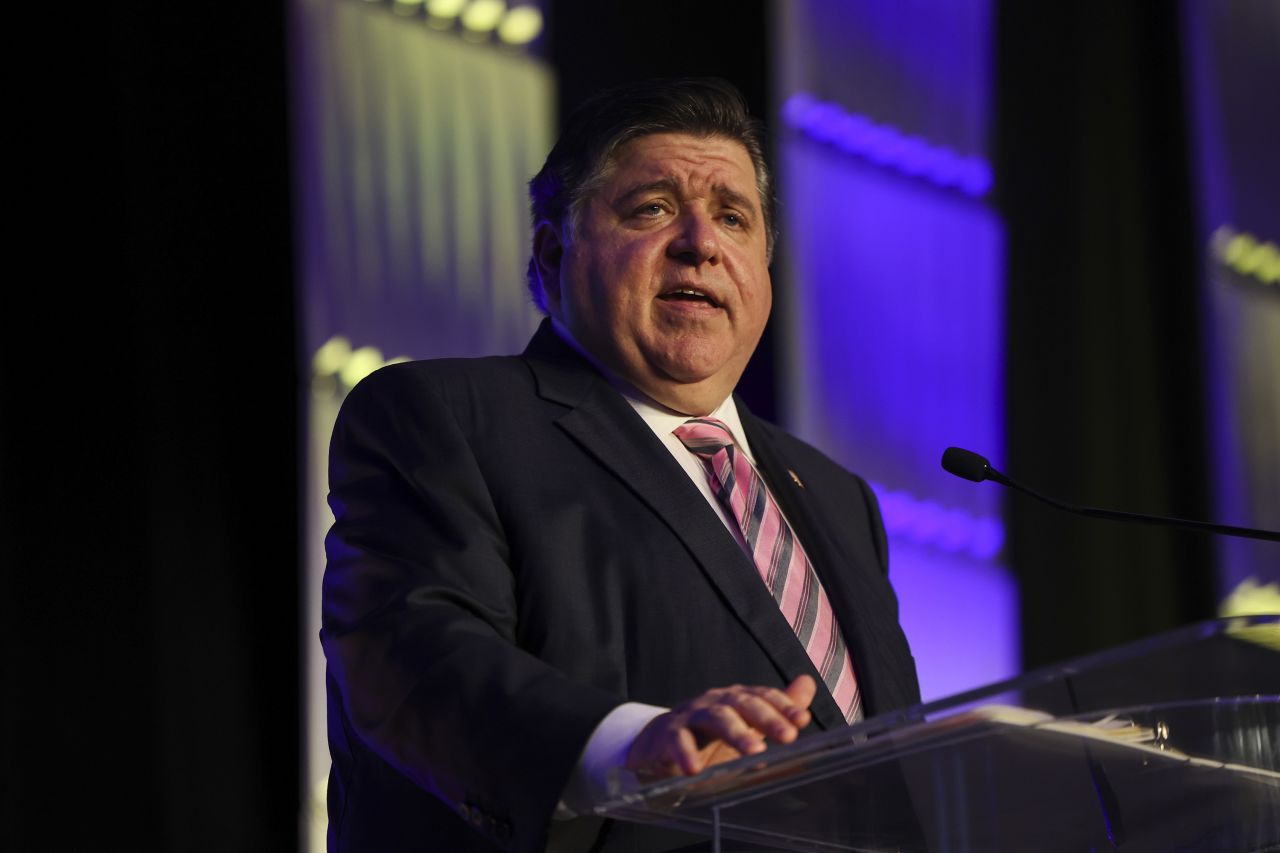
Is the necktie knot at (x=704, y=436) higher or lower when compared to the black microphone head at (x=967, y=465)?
higher

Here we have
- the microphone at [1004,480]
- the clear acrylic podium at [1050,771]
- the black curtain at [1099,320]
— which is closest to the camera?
the clear acrylic podium at [1050,771]

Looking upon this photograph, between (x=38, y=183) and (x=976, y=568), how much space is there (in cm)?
253

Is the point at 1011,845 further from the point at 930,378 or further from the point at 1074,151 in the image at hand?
the point at 1074,151

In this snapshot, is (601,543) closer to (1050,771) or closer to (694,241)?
(694,241)

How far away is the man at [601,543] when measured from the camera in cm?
138

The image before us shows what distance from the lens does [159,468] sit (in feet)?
9.83

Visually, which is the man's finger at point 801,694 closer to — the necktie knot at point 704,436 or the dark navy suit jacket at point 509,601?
the dark navy suit jacket at point 509,601

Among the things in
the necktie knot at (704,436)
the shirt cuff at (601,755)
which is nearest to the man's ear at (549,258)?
the necktie knot at (704,436)

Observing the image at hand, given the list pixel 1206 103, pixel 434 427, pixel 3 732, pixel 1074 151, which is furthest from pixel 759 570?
pixel 1206 103

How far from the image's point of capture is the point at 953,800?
121 centimetres

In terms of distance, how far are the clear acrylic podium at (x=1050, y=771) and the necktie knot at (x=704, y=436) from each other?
2.74 feet

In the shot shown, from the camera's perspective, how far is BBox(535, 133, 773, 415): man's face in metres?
2.05

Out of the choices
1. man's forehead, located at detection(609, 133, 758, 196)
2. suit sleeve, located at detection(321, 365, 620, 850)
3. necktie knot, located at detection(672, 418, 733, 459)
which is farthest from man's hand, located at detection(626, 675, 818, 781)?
man's forehead, located at detection(609, 133, 758, 196)

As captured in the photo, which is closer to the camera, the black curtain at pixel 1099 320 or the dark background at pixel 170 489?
the dark background at pixel 170 489
